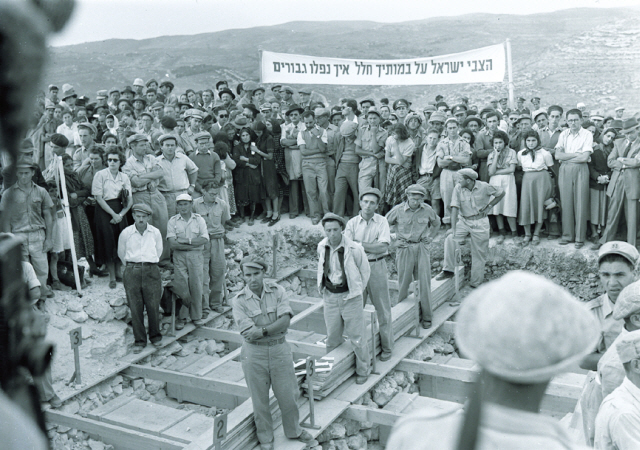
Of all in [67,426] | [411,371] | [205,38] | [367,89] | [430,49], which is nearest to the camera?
[67,426]

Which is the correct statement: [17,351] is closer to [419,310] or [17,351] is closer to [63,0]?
[63,0]

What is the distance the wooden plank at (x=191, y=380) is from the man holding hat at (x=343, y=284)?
1202mm

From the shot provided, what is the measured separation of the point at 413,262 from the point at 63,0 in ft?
28.7

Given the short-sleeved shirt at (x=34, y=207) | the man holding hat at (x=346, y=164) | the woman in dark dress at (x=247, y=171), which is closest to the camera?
the short-sleeved shirt at (x=34, y=207)

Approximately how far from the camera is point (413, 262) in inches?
367

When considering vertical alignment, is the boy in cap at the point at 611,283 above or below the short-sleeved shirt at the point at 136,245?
above

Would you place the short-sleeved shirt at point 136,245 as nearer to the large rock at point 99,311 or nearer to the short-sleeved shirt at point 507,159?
the large rock at point 99,311

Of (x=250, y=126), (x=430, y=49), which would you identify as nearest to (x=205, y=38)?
(x=430, y=49)

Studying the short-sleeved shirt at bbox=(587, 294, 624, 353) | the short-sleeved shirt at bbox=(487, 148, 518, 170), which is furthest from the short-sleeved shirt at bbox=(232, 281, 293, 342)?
the short-sleeved shirt at bbox=(487, 148, 518, 170)

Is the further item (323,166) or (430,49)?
(430,49)

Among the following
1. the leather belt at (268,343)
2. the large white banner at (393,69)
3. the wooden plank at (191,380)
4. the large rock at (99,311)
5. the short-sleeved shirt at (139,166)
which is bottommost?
the wooden plank at (191,380)

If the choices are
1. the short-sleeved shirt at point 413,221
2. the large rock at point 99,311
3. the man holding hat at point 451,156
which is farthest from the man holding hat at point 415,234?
the large rock at point 99,311

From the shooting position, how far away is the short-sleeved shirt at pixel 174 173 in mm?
9578

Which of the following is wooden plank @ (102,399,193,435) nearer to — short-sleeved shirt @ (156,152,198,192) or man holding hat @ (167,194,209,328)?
man holding hat @ (167,194,209,328)
